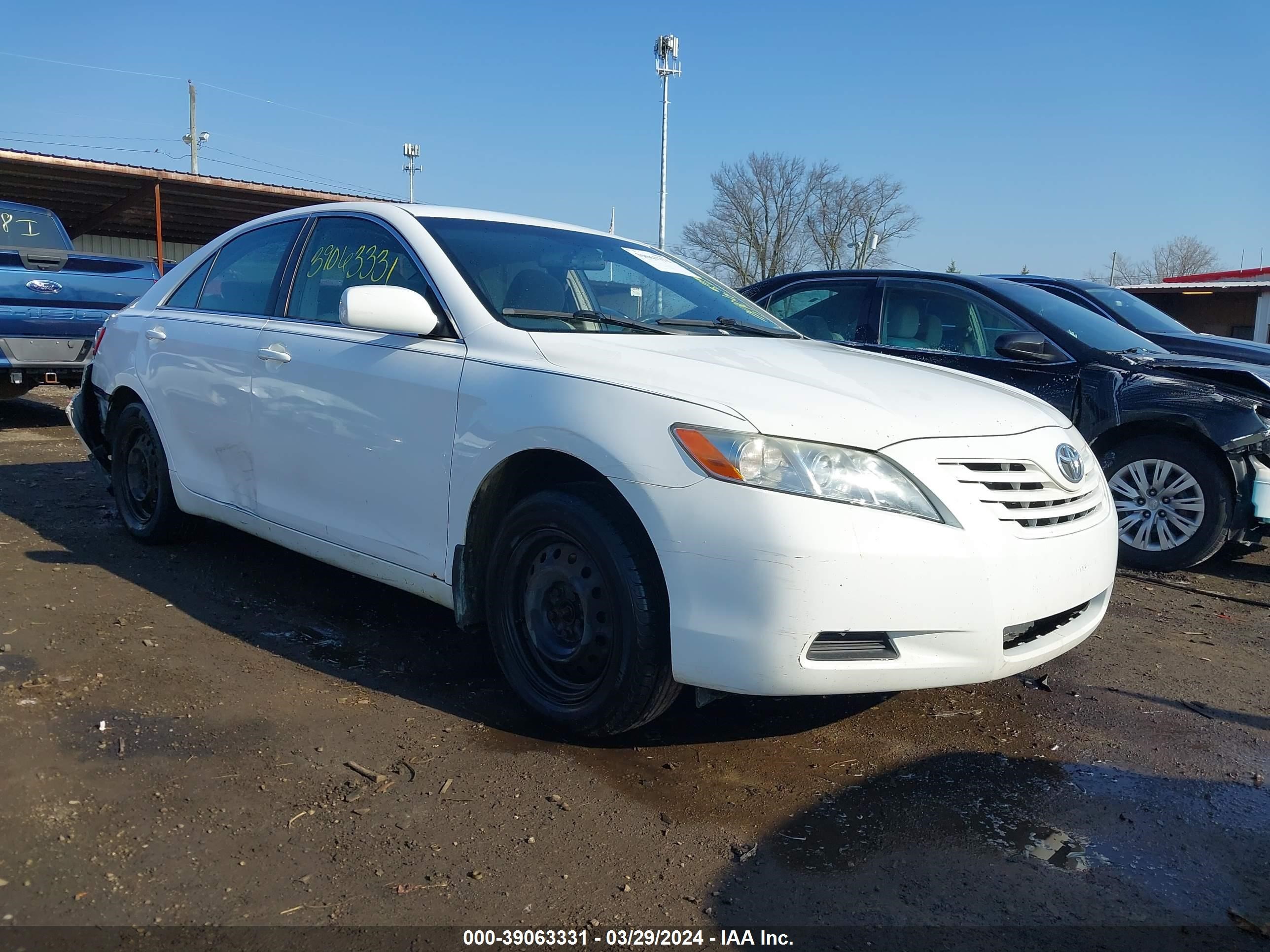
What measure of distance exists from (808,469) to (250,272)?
9.68 ft

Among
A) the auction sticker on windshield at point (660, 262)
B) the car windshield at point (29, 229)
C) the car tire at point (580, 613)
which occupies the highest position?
the car windshield at point (29, 229)

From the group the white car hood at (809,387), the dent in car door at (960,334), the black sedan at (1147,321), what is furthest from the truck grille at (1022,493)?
the black sedan at (1147,321)

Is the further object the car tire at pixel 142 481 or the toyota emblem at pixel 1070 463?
the car tire at pixel 142 481

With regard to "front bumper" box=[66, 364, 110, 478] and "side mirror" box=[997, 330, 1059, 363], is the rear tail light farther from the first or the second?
"side mirror" box=[997, 330, 1059, 363]

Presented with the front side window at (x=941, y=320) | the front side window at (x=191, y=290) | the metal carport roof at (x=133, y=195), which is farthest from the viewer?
the metal carport roof at (x=133, y=195)

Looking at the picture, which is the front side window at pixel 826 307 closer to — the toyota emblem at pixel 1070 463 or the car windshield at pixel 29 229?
the toyota emblem at pixel 1070 463

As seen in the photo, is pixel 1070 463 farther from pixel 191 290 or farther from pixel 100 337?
pixel 100 337

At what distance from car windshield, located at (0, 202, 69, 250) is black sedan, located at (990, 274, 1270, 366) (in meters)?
8.94

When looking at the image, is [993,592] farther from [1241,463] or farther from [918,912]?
[1241,463]

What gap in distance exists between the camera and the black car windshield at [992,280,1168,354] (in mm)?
5992

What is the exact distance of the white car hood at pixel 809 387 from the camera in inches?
107

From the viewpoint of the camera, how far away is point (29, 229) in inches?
399

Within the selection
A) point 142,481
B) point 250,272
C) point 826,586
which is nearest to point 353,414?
point 250,272

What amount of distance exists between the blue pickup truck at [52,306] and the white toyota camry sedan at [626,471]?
17.3 feet
